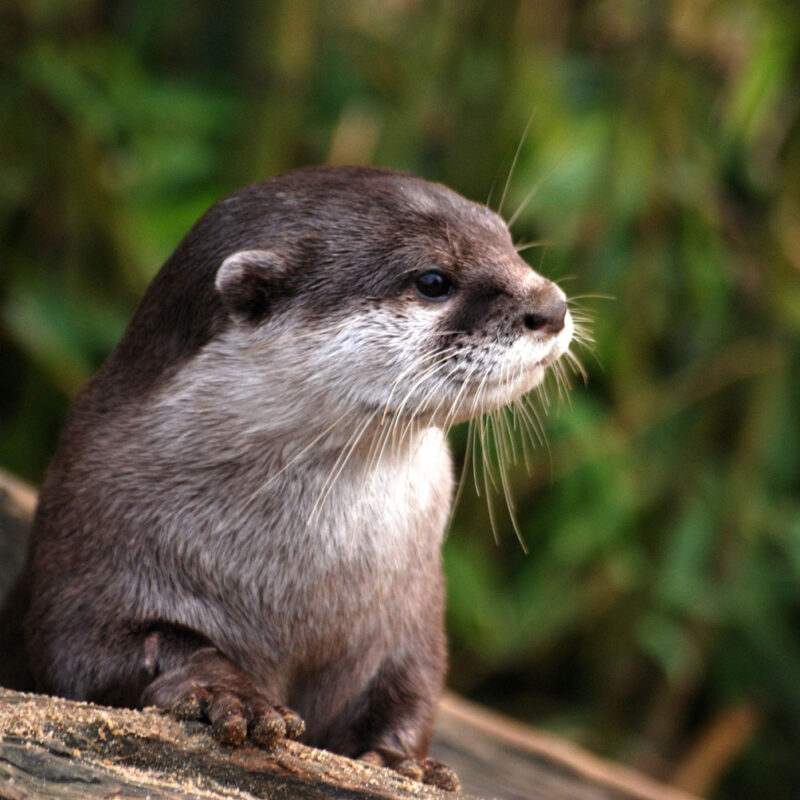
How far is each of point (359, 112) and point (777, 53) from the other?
4.28 ft

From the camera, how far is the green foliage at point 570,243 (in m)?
3.60

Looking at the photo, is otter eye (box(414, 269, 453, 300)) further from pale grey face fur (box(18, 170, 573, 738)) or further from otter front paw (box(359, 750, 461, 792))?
otter front paw (box(359, 750, 461, 792))

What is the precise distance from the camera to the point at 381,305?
1.88m

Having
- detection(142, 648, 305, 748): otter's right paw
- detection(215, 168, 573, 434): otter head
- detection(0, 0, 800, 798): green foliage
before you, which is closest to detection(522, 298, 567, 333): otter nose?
detection(215, 168, 573, 434): otter head

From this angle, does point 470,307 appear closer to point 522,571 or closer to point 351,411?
point 351,411

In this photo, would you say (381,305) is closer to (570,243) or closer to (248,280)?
(248,280)

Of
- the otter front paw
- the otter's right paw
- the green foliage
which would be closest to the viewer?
the otter's right paw

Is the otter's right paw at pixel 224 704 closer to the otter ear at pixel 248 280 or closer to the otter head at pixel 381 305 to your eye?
the otter head at pixel 381 305

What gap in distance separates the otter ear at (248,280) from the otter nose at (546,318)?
0.36m

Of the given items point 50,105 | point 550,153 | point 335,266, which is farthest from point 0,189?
point 335,266

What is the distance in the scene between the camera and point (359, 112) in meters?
4.14

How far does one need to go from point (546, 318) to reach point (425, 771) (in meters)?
0.67

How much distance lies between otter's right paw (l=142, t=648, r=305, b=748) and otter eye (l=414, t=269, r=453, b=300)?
61 centimetres

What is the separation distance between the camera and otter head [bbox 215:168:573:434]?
1.84 m
